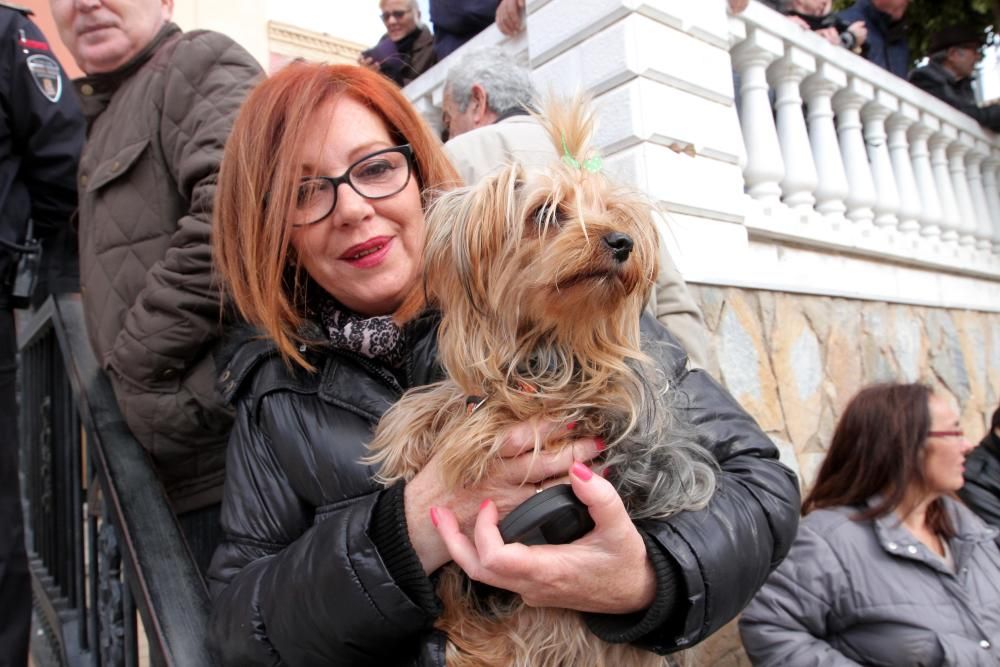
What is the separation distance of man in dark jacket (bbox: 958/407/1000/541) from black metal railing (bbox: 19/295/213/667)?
3.67 m

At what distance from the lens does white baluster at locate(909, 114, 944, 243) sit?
582 cm

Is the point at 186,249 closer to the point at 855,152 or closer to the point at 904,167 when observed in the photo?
the point at 855,152

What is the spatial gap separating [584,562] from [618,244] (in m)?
0.60

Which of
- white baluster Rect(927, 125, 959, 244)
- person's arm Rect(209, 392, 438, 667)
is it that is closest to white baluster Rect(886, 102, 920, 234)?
white baluster Rect(927, 125, 959, 244)

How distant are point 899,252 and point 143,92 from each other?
494 centimetres

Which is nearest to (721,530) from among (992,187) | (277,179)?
(277,179)

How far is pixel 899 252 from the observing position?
5.25m

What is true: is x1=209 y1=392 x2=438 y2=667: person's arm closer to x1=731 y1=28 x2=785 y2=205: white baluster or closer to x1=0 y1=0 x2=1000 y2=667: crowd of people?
x1=0 y1=0 x2=1000 y2=667: crowd of people

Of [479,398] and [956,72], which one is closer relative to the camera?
[479,398]

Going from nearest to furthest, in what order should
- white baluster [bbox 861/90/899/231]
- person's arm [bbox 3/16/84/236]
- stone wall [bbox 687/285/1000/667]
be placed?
1. person's arm [bbox 3/16/84/236]
2. stone wall [bbox 687/285/1000/667]
3. white baluster [bbox 861/90/899/231]

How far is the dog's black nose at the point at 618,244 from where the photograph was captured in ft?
4.73

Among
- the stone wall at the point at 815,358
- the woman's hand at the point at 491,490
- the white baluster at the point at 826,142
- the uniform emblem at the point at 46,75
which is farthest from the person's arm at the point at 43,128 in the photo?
the white baluster at the point at 826,142

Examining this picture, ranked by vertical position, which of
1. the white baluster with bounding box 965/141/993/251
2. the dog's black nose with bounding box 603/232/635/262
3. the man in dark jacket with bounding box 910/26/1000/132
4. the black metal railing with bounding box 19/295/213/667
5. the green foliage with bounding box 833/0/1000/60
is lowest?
the black metal railing with bounding box 19/295/213/667

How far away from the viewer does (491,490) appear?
139 cm
